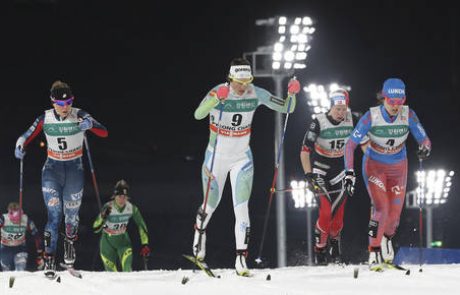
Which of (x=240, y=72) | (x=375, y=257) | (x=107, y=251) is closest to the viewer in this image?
(x=240, y=72)

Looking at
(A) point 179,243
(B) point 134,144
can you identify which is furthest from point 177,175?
(A) point 179,243

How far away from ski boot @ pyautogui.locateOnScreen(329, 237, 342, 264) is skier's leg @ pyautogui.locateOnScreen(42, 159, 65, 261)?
3.11 meters

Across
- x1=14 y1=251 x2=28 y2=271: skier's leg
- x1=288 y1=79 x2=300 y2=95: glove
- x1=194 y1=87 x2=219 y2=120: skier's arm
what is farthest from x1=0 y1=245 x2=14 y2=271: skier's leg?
x1=288 y1=79 x2=300 y2=95: glove

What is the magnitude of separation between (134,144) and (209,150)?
26.4 m

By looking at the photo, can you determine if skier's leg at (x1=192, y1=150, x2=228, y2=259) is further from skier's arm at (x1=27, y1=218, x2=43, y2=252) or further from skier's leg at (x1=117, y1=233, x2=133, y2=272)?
skier's arm at (x1=27, y1=218, x2=43, y2=252)

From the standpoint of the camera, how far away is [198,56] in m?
34.6

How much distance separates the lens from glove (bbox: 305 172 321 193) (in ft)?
27.3

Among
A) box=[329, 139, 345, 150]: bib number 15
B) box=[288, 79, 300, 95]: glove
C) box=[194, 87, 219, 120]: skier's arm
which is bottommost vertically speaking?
box=[329, 139, 345, 150]: bib number 15

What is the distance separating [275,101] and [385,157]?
1342mm

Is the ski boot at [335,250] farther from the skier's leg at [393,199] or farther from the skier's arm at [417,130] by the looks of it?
the skier's arm at [417,130]

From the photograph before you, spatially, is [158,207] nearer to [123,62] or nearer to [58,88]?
[123,62]

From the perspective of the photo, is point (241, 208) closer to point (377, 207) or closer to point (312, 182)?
point (312, 182)

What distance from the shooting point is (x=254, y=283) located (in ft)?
24.3

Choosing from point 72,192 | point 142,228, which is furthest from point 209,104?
point 142,228
